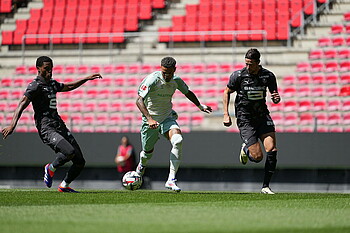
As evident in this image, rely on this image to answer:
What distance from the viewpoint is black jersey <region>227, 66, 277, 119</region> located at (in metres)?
11.7

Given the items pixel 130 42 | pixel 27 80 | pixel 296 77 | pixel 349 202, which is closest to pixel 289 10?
pixel 296 77

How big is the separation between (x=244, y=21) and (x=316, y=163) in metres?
7.64

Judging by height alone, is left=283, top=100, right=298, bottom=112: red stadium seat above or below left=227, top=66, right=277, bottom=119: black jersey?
below

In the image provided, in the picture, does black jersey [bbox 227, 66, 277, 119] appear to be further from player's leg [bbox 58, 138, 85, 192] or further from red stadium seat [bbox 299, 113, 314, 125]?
red stadium seat [bbox 299, 113, 314, 125]

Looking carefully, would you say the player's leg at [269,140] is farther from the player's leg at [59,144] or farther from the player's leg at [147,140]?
the player's leg at [59,144]

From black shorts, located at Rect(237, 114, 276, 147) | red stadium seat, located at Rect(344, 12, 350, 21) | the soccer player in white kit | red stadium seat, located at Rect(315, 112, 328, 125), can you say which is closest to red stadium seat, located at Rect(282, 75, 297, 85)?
red stadium seat, located at Rect(315, 112, 328, 125)

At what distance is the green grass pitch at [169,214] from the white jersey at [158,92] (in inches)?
72.3

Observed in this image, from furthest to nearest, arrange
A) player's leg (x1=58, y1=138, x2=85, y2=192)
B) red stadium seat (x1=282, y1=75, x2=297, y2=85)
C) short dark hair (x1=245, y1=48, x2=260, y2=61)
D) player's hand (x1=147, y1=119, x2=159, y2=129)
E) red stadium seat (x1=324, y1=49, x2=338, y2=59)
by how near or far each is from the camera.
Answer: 1. red stadium seat (x1=324, y1=49, x2=338, y2=59)
2. red stadium seat (x1=282, y1=75, x2=297, y2=85)
3. player's leg (x1=58, y1=138, x2=85, y2=192)
4. short dark hair (x1=245, y1=48, x2=260, y2=61)
5. player's hand (x1=147, y1=119, x2=159, y2=129)

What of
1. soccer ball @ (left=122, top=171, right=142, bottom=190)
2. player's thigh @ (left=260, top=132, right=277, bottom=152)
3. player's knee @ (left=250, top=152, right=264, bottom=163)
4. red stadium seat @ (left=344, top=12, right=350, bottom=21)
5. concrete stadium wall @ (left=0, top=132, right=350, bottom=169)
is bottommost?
concrete stadium wall @ (left=0, top=132, right=350, bottom=169)

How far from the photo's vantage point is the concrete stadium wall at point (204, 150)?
56.4 feet

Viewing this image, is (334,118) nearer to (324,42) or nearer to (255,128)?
(324,42)

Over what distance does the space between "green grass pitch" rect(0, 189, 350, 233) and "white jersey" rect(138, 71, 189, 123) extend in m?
1.84

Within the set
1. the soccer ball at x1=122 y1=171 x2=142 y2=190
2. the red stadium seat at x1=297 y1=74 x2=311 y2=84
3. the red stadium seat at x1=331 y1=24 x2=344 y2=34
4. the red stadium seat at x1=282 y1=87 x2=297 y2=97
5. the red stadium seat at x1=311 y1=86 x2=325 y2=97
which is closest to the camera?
the soccer ball at x1=122 y1=171 x2=142 y2=190

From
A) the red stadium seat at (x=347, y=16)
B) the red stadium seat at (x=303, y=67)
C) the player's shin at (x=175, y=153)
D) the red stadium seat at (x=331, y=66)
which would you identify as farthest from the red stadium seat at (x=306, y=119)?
the player's shin at (x=175, y=153)
